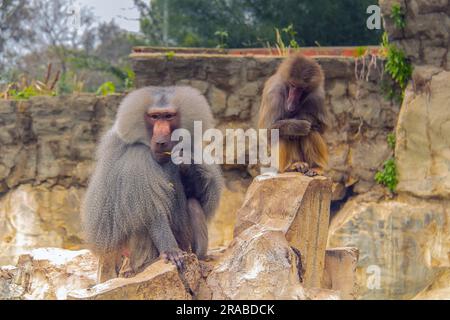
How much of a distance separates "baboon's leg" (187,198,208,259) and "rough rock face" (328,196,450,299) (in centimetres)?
377

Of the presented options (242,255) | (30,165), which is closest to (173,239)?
(242,255)

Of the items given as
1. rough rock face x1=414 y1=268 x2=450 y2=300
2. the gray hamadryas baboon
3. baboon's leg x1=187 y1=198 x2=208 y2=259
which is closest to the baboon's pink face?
the gray hamadryas baboon

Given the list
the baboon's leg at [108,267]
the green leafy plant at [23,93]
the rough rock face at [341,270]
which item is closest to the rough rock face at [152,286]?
the baboon's leg at [108,267]

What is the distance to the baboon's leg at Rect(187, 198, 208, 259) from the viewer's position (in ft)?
17.2

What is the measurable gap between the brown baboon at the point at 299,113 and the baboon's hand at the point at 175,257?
1807 millimetres

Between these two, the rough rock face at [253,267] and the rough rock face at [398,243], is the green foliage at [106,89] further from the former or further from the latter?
the rough rock face at [253,267]

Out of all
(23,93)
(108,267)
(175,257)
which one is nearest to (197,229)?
(175,257)

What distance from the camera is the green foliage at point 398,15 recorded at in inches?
346

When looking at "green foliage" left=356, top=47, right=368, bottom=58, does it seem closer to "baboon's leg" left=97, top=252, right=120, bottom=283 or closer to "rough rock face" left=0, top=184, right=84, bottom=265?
"rough rock face" left=0, top=184, right=84, bottom=265

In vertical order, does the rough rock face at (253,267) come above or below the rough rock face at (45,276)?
above

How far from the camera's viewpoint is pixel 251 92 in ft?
30.5

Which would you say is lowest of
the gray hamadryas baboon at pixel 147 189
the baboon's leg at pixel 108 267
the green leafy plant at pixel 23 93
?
the baboon's leg at pixel 108 267

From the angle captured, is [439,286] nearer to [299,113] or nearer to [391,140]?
[391,140]

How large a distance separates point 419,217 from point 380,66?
1888 mm
